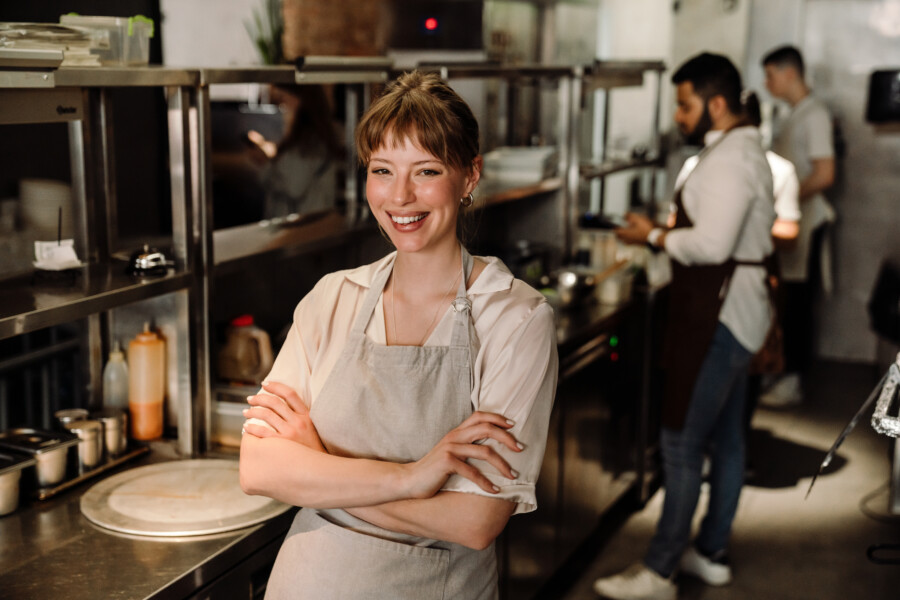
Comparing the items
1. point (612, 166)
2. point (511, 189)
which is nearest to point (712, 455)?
point (511, 189)

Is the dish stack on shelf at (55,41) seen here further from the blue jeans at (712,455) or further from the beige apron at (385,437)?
the blue jeans at (712,455)

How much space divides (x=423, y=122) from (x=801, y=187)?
415cm

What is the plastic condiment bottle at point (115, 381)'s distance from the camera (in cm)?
226

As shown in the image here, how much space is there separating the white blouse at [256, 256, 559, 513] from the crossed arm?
0.9 inches

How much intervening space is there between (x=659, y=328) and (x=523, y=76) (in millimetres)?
1236

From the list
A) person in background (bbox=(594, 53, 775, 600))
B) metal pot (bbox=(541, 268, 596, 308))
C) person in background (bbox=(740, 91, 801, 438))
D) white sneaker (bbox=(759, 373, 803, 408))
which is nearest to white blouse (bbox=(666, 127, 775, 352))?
person in background (bbox=(594, 53, 775, 600))

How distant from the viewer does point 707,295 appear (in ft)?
10.3

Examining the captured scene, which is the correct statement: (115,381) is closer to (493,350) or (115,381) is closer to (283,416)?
(283,416)

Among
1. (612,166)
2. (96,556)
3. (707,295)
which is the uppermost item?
(612,166)

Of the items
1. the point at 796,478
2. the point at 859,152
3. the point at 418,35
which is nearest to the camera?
the point at 796,478

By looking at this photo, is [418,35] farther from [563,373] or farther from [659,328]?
[563,373]

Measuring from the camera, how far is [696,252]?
10.1 feet

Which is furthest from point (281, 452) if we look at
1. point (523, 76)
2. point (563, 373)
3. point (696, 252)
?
point (523, 76)

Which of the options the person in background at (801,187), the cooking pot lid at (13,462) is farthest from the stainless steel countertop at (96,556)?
the person in background at (801,187)
